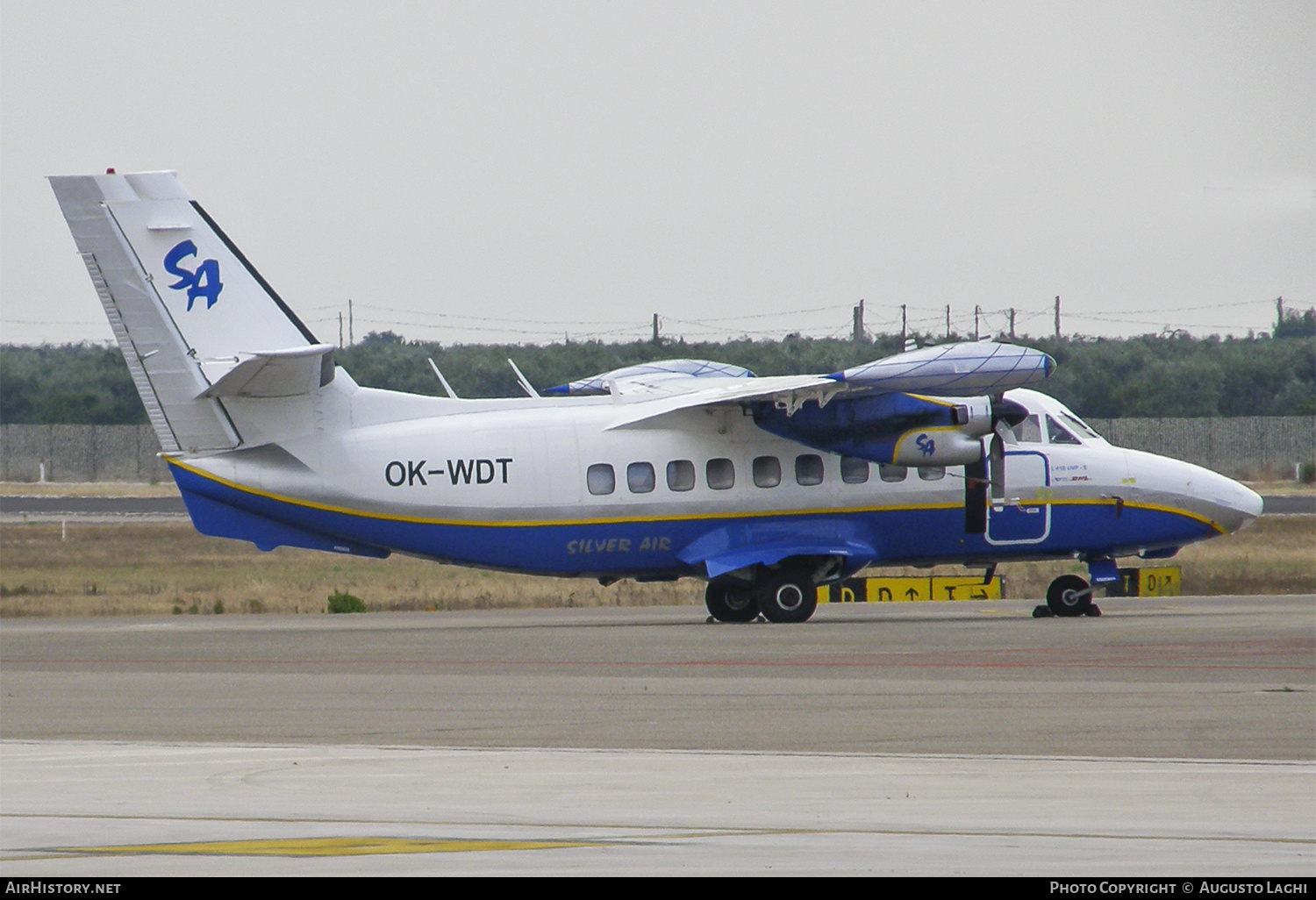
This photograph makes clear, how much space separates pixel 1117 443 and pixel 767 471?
47034 millimetres

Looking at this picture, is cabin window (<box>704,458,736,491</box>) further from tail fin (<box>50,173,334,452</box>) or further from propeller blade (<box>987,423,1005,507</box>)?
tail fin (<box>50,173,334,452</box>)

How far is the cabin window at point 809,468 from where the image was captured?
26.7 metres

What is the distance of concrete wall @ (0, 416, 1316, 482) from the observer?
246 ft

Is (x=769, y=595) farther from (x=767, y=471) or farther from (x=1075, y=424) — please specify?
(x=1075, y=424)

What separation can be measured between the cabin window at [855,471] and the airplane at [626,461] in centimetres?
3

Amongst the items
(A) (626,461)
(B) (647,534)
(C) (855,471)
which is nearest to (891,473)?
(C) (855,471)

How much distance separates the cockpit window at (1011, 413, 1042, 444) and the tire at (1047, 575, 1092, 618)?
7.10ft

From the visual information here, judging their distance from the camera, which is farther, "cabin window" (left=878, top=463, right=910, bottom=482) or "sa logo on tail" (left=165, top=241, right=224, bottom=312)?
"cabin window" (left=878, top=463, right=910, bottom=482)

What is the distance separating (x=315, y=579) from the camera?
42.9 metres

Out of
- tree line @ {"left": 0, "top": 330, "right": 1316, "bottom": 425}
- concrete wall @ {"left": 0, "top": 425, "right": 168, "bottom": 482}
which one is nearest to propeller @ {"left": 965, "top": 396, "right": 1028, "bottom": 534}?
tree line @ {"left": 0, "top": 330, "right": 1316, "bottom": 425}

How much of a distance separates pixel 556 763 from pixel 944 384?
13.2 m

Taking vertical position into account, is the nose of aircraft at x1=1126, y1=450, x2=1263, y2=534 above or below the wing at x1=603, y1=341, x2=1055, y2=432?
below
